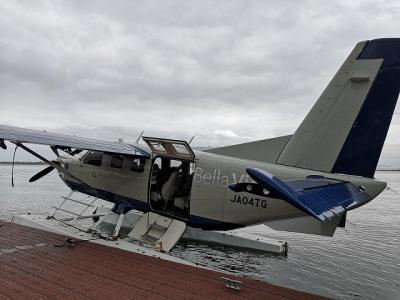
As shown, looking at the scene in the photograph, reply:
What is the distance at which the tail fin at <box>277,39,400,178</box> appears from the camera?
630 cm

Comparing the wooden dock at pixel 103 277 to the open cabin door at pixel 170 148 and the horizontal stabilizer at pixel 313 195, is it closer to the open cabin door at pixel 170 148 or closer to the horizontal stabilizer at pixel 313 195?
the horizontal stabilizer at pixel 313 195

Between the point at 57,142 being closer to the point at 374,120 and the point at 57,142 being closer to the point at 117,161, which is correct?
the point at 117,161

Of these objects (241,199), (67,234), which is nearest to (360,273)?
(241,199)

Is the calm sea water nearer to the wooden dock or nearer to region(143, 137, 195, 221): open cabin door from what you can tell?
region(143, 137, 195, 221): open cabin door

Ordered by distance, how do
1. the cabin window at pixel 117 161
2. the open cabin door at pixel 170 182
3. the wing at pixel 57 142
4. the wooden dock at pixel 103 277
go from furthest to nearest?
the cabin window at pixel 117 161, the open cabin door at pixel 170 182, the wing at pixel 57 142, the wooden dock at pixel 103 277

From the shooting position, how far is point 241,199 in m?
7.50

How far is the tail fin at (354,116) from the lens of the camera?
6.30 metres

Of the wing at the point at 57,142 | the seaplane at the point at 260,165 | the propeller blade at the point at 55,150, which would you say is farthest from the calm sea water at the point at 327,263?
the propeller blade at the point at 55,150

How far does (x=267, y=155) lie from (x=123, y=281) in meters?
3.88

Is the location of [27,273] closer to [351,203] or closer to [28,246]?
[28,246]

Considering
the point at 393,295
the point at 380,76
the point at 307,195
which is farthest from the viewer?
the point at 393,295

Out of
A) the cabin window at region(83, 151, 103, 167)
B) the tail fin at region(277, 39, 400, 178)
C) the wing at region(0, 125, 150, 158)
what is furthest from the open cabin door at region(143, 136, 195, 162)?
the tail fin at region(277, 39, 400, 178)

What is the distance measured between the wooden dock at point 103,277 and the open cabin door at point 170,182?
6.30ft

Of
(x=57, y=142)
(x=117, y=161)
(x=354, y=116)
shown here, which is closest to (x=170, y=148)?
(x=117, y=161)
